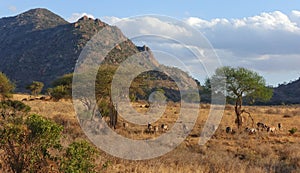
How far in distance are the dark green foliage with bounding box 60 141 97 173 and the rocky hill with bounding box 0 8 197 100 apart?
259ft

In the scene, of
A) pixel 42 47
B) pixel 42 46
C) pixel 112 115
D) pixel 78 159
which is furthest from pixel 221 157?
pixel 42 46

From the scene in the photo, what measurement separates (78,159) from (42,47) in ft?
408

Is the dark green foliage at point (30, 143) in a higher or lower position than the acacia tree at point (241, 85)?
lower

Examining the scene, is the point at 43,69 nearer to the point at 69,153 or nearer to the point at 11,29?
the point at 11,29

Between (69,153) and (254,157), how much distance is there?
954 centimetres

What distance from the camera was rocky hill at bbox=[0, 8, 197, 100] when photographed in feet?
365

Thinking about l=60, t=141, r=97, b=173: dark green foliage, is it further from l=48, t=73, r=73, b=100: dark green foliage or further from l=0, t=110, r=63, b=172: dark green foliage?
l=48, t=73, r=73, b=100: dark green foliage

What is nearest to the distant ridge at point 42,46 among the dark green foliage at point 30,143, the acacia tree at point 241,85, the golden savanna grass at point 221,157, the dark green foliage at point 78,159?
the acacia tree at point 241,85

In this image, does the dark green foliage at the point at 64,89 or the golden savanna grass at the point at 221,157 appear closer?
the golden savanna grass at the point at 221,157

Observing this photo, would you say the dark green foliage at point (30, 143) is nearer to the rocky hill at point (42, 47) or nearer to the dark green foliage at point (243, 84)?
the dark green foliage at point (243, 84)

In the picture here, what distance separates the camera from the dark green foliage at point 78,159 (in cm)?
801

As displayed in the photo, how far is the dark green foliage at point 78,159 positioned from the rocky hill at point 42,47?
7887cm

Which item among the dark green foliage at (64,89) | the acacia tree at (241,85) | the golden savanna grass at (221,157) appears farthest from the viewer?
the dark green foliage at (64,89)

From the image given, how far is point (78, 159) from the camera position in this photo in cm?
822
